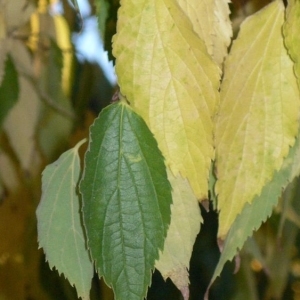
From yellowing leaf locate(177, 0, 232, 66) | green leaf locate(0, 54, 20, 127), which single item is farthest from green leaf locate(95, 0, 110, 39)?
green leaf locate(0, 54, 20, 127)

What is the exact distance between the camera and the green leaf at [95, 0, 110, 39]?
28cm

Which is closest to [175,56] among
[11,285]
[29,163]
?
[29,163]

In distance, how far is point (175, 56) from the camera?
0.70 ft

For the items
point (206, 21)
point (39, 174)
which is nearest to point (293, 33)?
point (206, 21)

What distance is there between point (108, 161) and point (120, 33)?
0.05m

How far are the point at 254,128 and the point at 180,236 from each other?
60 mm

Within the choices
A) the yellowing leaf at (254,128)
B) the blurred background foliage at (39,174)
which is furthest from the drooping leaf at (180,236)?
the blurred background foliage at (39,174)

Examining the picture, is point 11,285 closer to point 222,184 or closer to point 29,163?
point 29,163

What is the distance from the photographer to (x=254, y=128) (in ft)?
0.77

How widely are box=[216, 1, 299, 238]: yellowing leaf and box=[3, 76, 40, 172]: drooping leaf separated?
289 mm

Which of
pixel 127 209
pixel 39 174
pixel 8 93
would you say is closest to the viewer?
pixel 127 209

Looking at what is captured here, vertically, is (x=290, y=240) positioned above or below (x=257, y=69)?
below

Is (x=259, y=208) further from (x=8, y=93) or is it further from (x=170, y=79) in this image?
(x=8, y=93)

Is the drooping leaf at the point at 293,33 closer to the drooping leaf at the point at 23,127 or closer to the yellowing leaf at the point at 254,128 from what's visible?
the yellowing leaf at the point at 254,128
